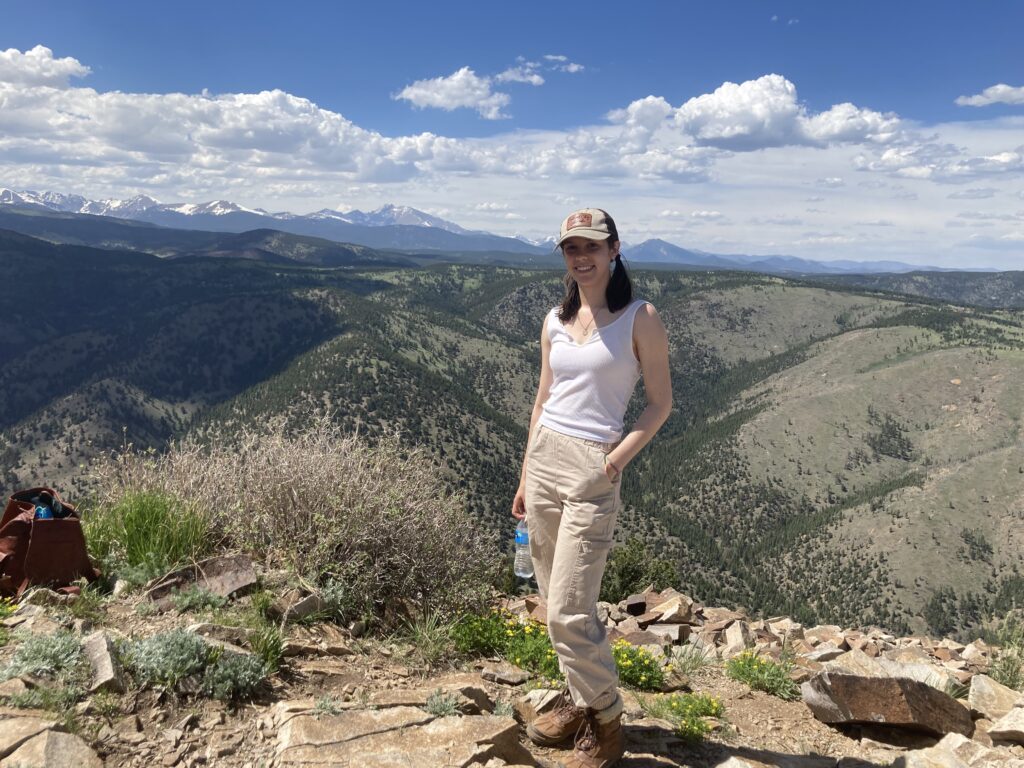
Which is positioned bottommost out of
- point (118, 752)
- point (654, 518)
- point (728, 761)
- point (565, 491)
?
point (654, 518)

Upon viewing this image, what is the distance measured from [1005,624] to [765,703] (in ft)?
10.4

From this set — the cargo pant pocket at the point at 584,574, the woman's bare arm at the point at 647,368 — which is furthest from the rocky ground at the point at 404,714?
the woman's bare arm at the point at 647,368

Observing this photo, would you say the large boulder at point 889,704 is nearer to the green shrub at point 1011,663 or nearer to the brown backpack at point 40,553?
the green shrub at point 1011,663

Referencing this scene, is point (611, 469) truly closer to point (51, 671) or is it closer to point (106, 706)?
point (106, 706)

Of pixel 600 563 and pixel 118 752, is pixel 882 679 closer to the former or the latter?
pixel 600 563

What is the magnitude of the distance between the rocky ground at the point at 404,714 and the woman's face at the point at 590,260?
8.89ft

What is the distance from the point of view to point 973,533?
91938 millimetres

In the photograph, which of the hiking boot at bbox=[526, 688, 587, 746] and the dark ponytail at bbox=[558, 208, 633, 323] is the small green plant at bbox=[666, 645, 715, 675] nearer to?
the hiking boot at bbox=[526, 688, 587, 746]

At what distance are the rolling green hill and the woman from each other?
64332 mm

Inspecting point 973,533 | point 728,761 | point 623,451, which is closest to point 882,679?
point 728,761

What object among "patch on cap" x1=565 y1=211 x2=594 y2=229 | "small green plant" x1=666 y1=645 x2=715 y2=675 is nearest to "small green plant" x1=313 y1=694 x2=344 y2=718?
"patch on cap" x1=565 y1=211 x2=594 y2=229

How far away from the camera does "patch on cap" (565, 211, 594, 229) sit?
3.80 m

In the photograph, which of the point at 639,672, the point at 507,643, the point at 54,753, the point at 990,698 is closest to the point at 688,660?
the point at 639,672

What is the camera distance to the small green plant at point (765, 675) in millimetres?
5555
